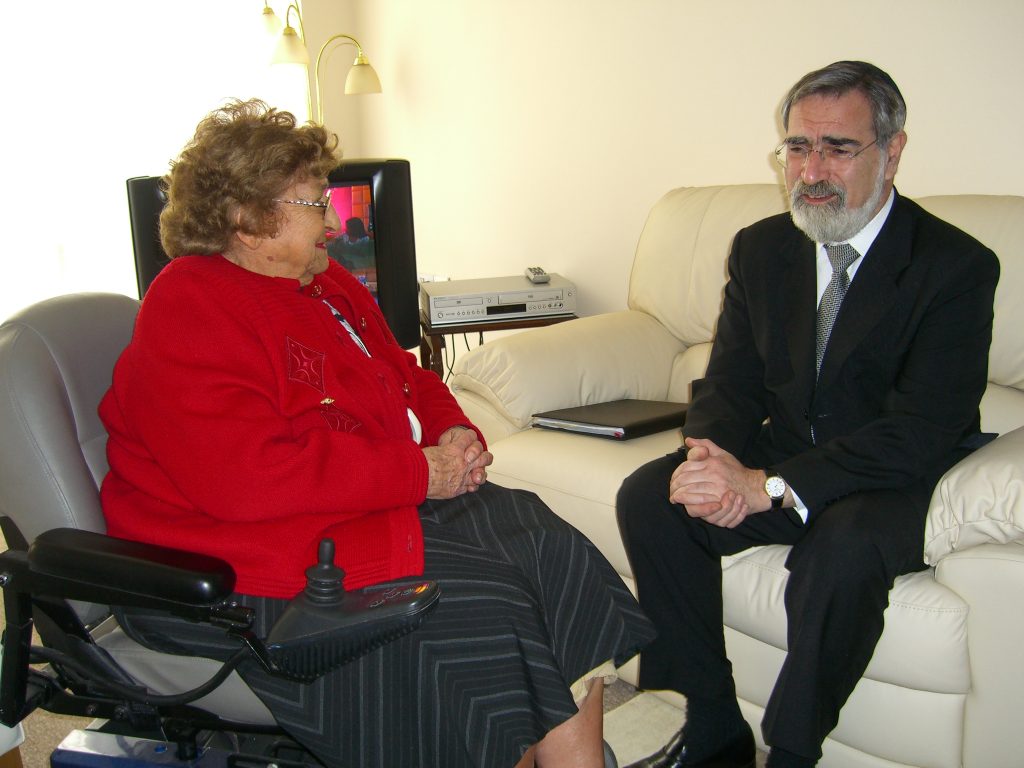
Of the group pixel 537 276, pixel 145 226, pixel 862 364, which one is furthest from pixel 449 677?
pixel 537 276

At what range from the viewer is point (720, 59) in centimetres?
271

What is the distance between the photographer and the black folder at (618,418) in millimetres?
2115

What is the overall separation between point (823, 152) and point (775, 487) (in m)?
0.66

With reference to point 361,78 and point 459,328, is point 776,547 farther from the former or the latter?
point 361,78

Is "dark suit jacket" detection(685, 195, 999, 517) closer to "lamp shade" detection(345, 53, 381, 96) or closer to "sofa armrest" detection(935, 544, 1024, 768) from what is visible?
"sofa armrest" detection(935, 544, 1024, 768)

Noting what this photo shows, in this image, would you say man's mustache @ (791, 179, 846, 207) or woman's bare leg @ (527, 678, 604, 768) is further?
man's mustache @ (791, 179, 846, 207)

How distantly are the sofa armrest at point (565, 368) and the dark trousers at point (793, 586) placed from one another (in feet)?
1.77

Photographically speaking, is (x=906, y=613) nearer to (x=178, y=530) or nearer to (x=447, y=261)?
(x=178, y=530)

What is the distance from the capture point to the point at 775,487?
5.32ft

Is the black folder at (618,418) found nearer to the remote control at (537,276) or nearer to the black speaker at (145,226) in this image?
the remote control at (537,276)

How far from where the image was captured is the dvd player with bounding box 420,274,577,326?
2850 mm

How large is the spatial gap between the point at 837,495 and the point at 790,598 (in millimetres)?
206

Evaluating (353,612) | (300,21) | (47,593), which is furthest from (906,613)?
(300,21)

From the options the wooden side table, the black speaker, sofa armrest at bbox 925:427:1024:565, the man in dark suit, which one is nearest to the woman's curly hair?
the black speaker
